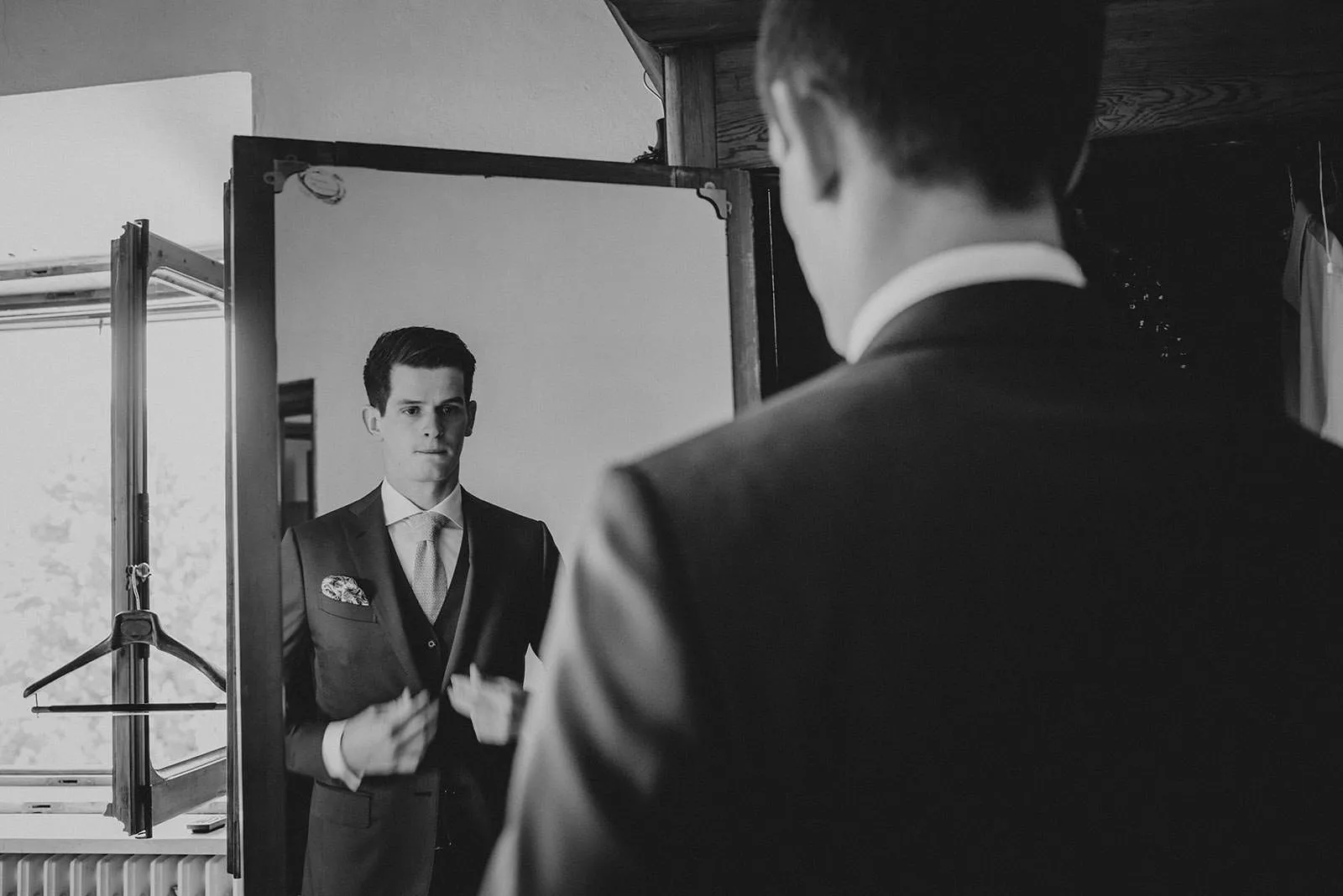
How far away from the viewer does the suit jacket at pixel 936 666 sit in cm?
40

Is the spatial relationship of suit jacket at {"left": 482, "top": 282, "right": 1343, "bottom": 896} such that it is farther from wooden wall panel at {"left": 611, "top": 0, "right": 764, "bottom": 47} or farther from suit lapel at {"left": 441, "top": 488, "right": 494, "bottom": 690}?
wooden wall panel at {"left": 611, "top": 0, "right": 764, "bottom": 47}

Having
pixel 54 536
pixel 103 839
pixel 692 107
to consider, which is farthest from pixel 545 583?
pixel 54 536

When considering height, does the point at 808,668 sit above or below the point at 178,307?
below

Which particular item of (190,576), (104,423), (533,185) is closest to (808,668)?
(533,185)

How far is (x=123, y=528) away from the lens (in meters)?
2.17

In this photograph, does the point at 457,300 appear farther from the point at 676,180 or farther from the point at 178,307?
the point at 178,307

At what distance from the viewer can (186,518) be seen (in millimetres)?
2836

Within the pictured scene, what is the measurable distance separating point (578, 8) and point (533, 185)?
3.56 ft

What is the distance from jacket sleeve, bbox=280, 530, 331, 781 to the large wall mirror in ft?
0.04

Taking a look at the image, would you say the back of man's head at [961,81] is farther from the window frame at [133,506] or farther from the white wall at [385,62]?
the window frame at [133,506]

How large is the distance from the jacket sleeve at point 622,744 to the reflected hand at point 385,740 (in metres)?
0.91

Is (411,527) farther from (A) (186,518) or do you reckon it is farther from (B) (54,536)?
(B) (54,536)

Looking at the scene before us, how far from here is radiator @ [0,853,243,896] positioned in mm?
2404

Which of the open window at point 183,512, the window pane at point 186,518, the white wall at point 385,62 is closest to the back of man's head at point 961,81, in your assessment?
the white wall at point 385,62
